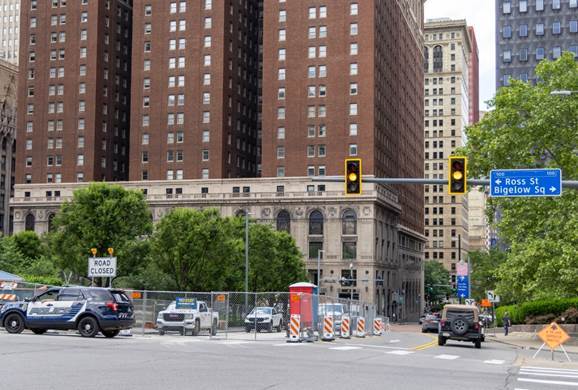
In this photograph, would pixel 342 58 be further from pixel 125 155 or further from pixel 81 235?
pixel 81 235

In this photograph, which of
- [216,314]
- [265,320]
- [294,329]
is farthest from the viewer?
[265,320]

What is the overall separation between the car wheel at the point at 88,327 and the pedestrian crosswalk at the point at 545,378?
15.6 metres

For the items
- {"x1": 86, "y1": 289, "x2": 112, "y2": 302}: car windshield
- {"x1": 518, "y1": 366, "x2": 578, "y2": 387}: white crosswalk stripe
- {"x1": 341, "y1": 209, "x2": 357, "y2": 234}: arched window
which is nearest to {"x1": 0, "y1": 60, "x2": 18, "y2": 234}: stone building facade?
{"x1": 341, "y1": 209, "x2": 357, "y2": 234}: arched window

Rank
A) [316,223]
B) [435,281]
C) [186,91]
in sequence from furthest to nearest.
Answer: [435,281] < [186,91] < [316,223]

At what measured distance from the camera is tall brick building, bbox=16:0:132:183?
125188 mm

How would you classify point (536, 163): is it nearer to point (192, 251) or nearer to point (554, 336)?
point (554, 336)

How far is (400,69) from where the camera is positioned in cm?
14362

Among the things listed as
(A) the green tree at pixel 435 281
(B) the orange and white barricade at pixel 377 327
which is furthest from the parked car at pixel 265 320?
(A) the green tree at pixel 435 281

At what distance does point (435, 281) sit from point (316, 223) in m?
69.8

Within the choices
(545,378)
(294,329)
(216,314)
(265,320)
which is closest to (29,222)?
(265,320)

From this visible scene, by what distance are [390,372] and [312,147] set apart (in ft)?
316

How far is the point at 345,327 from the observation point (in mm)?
43625

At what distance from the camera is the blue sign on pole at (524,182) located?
27.7 m

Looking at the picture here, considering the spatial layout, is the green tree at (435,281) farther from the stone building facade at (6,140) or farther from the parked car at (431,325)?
the parked car at (431,325)
